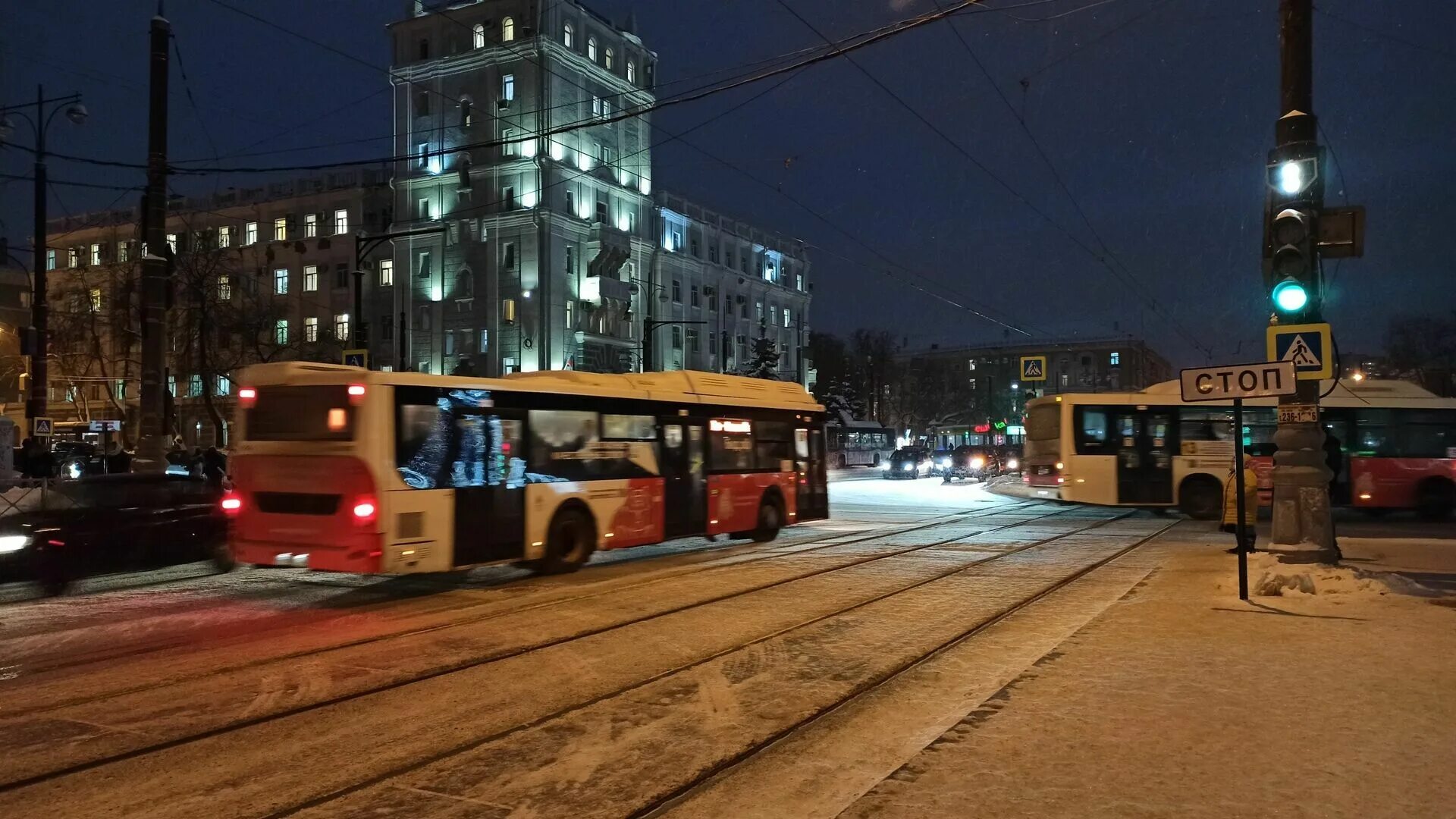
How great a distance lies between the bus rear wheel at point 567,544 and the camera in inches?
536

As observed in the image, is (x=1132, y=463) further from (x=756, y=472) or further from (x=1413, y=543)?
(x=756, y=472)

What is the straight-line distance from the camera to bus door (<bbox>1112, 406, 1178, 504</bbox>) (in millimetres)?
23375

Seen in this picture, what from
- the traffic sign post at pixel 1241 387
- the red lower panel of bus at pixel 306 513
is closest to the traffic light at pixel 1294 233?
the traffic sign post at pixel 1241 387

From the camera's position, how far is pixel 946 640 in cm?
902

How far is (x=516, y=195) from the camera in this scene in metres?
61.6

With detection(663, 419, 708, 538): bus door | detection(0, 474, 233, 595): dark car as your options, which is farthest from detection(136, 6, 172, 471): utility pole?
detection(663, 419, 708, 538): bus door

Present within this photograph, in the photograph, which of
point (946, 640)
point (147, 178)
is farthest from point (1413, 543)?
point (147, 178)

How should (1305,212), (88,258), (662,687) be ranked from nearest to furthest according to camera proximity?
(662,687) → (1305,212) → (88,258)

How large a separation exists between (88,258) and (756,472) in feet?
230

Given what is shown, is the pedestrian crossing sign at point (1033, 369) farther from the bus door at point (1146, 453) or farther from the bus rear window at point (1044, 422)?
the bus door at point (1146, 453)

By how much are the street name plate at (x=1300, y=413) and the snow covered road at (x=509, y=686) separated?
281cm

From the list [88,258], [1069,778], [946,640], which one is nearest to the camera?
[1069,778]

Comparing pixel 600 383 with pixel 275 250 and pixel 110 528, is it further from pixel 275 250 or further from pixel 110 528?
pixel 275 250

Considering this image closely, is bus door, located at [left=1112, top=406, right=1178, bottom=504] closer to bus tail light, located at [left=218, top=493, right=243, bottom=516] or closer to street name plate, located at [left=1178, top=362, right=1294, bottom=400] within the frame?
street name plate, located at [left=1178, top=362, right=1294, bottom=400]
